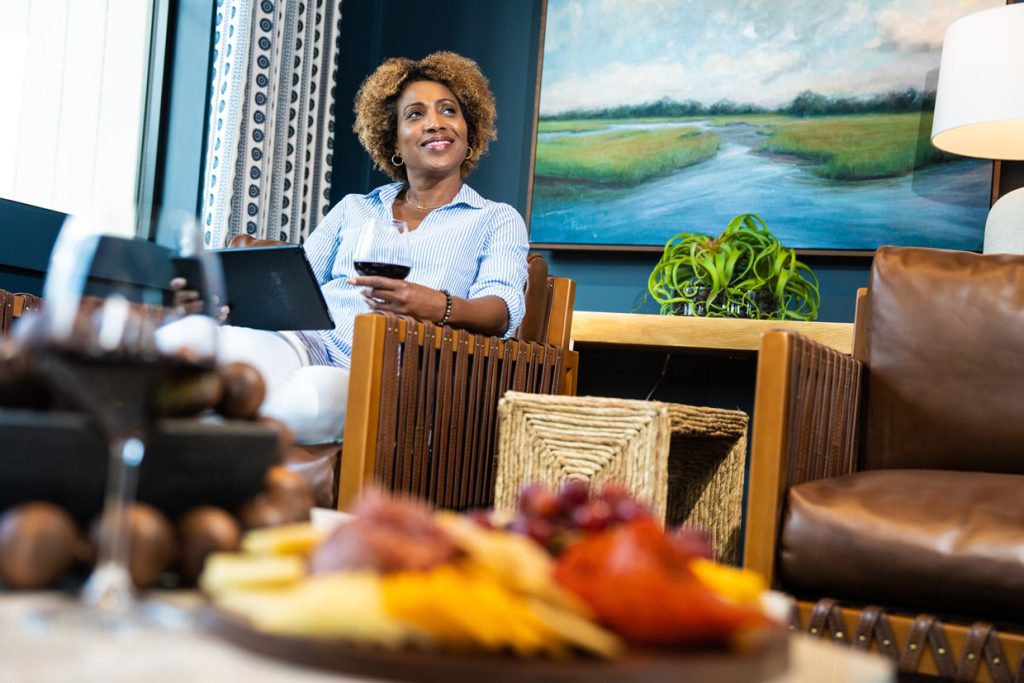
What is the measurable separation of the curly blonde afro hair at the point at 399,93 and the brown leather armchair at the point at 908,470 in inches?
45.5

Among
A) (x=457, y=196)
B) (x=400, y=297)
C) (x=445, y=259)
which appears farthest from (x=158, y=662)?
(x=457, y=196)

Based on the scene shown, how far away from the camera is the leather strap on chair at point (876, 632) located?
1324 millimetres

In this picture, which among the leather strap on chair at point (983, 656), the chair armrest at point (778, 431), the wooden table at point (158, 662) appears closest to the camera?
the wooden table at point (158, 662)

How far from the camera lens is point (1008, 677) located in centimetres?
126

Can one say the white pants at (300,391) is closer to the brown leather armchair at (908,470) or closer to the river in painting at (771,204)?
the brown leather armchair at (908,470)

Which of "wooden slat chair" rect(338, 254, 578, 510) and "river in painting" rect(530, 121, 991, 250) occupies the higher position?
"river in painting" rect(530, 121, 991, 250)

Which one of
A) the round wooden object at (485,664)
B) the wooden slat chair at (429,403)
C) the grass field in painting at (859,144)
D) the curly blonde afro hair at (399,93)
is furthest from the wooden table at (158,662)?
the grass field in painting at (859,144)

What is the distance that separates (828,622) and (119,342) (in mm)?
1096

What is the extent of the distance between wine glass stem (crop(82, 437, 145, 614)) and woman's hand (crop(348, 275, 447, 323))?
134 centimetres

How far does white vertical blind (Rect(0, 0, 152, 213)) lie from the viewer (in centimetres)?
298

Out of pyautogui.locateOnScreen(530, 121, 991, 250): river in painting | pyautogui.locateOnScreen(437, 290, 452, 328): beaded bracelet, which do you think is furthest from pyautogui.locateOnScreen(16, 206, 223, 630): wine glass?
pyautogui.locateOnScreen(530, 121, 991, 250): river in painting

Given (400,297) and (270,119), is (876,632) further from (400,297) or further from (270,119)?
(270,119)

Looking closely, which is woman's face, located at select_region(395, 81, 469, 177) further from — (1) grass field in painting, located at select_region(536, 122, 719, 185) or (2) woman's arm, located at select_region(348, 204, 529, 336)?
(1) grass field in painting, located at select_region(536, 122, 719, 185)

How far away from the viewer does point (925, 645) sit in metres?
1.30
